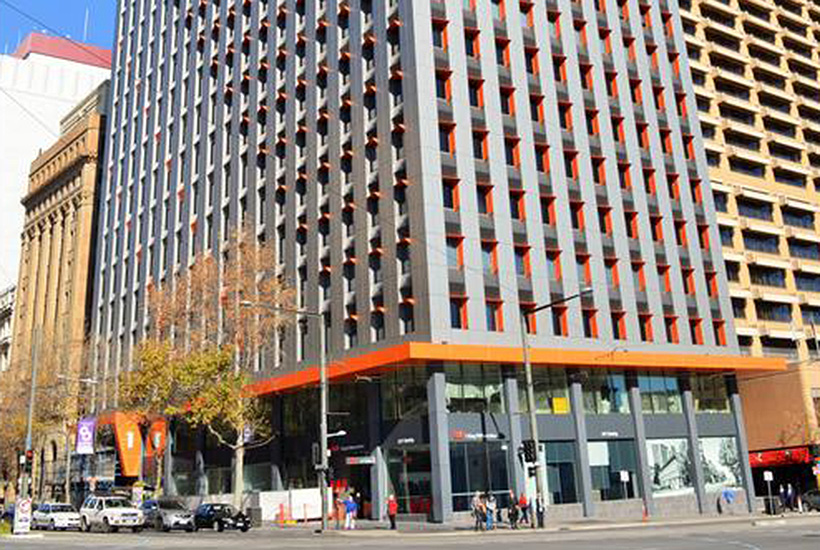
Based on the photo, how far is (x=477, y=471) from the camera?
150 ft

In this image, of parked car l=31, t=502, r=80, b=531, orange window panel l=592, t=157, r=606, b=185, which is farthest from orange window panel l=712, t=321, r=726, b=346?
parked car l=31, t=502, r=80, b=531

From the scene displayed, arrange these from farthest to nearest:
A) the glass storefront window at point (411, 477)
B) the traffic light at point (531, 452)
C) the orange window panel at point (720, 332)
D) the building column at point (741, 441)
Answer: the orange window panel at point (720, 332)
the building column at point (741, 441)
the glass storefront window at point (411, 477)
the traffic light at point (531, 452)

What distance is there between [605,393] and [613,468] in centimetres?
459

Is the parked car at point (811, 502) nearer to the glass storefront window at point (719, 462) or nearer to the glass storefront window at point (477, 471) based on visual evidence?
the glass storefront window at point (719, 462)

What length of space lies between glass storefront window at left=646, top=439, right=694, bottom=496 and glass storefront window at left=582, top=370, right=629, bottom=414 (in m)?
3.14

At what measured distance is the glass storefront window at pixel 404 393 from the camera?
46131 mm

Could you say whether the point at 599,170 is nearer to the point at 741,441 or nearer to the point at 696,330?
the point at 696,330

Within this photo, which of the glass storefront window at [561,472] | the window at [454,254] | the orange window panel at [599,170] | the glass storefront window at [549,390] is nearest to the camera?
the window at [454,254]

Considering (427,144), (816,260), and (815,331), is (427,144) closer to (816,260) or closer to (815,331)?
(815,331)

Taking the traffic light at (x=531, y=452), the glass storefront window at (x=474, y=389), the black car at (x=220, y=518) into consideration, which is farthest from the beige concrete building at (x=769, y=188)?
the black car at (x=220, y=518)

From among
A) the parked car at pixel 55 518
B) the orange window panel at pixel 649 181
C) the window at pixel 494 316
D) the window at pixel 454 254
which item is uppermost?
the orange window panel at pixel 649 181

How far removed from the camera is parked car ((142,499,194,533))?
41938 mm

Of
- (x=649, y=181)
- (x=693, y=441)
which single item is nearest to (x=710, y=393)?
(x=693, y=441)

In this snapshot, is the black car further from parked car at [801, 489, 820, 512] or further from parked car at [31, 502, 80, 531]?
parked car at [801, 489, 820, 512]
